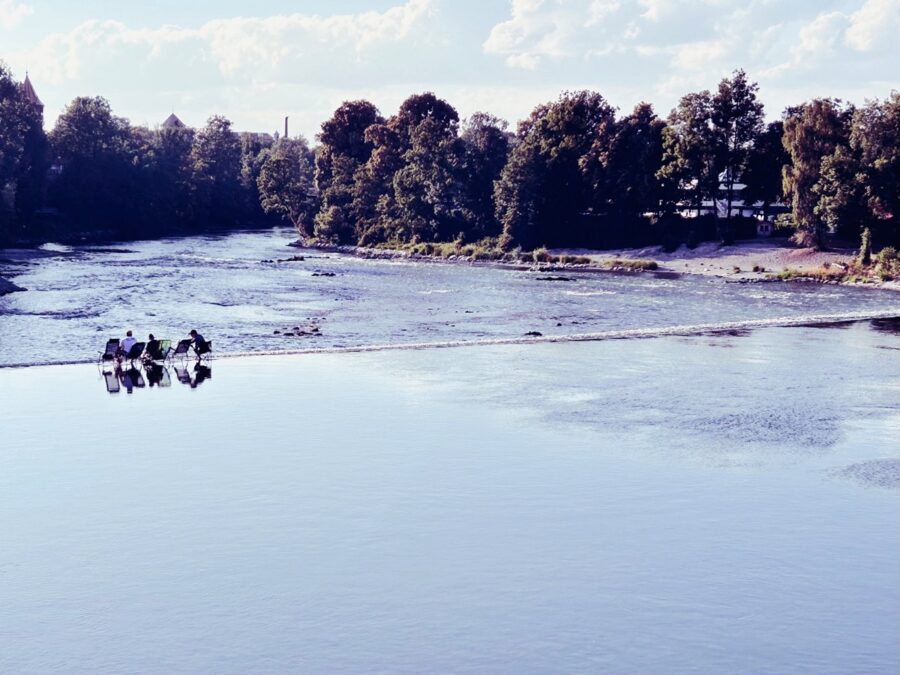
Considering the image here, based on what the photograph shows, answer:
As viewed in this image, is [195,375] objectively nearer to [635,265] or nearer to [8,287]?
[8,287]

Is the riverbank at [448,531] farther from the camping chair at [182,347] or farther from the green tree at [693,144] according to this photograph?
the green tree at [693,144]

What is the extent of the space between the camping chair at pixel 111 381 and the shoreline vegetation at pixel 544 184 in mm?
61614

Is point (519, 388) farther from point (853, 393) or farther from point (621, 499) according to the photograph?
point (621, 499)

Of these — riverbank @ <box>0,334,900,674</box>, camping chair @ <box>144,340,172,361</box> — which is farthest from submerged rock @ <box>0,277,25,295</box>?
riverbank @ <box>0,334,900,674</box>

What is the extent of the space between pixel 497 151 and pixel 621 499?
10873cm

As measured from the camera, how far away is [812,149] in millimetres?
93938

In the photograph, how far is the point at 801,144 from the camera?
94.4m

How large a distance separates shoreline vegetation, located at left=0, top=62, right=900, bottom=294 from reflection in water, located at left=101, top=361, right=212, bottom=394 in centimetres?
5928

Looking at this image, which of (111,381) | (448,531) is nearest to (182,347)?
(111,381)

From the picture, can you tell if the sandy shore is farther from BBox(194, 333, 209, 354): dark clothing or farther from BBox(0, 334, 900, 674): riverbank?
BBox(0, 334, 900, 674): riverbank

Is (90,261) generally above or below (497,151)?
below

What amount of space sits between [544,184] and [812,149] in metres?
30.8

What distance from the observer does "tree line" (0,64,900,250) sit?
9400 centimetres

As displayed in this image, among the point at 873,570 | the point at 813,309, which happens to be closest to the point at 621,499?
the point at 873,570
